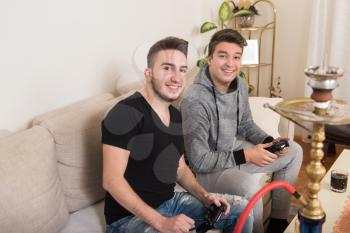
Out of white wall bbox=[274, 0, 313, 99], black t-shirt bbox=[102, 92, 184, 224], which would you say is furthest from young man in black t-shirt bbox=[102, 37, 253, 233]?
white wall bbox=[274, 0, 313, 99]

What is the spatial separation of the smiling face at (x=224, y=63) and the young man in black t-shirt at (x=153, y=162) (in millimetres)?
402

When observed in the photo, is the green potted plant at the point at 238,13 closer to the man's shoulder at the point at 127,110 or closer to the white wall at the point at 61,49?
the white wall at the point at 61,49

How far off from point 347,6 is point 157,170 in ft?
7.79

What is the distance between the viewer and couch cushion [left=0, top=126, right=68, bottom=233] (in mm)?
1200

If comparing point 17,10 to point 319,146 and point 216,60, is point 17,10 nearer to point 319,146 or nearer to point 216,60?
point 216,60

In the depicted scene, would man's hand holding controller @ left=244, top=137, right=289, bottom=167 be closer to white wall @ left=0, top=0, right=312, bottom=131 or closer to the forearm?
the forearm

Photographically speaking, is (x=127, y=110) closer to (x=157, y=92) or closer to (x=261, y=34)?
(x=157, y=92)

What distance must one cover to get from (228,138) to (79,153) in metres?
0.74

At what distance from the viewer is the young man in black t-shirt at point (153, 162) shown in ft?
4.20

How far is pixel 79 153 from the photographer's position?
1516mm

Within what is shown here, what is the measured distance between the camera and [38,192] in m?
1.29

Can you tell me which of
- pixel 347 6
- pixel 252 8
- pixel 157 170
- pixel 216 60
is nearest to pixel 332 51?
pixel 347 6

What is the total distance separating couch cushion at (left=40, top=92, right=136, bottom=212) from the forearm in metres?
0.28

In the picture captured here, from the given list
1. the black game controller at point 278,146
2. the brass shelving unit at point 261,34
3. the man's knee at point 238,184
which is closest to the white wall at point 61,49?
the man's knee at point 238,184
